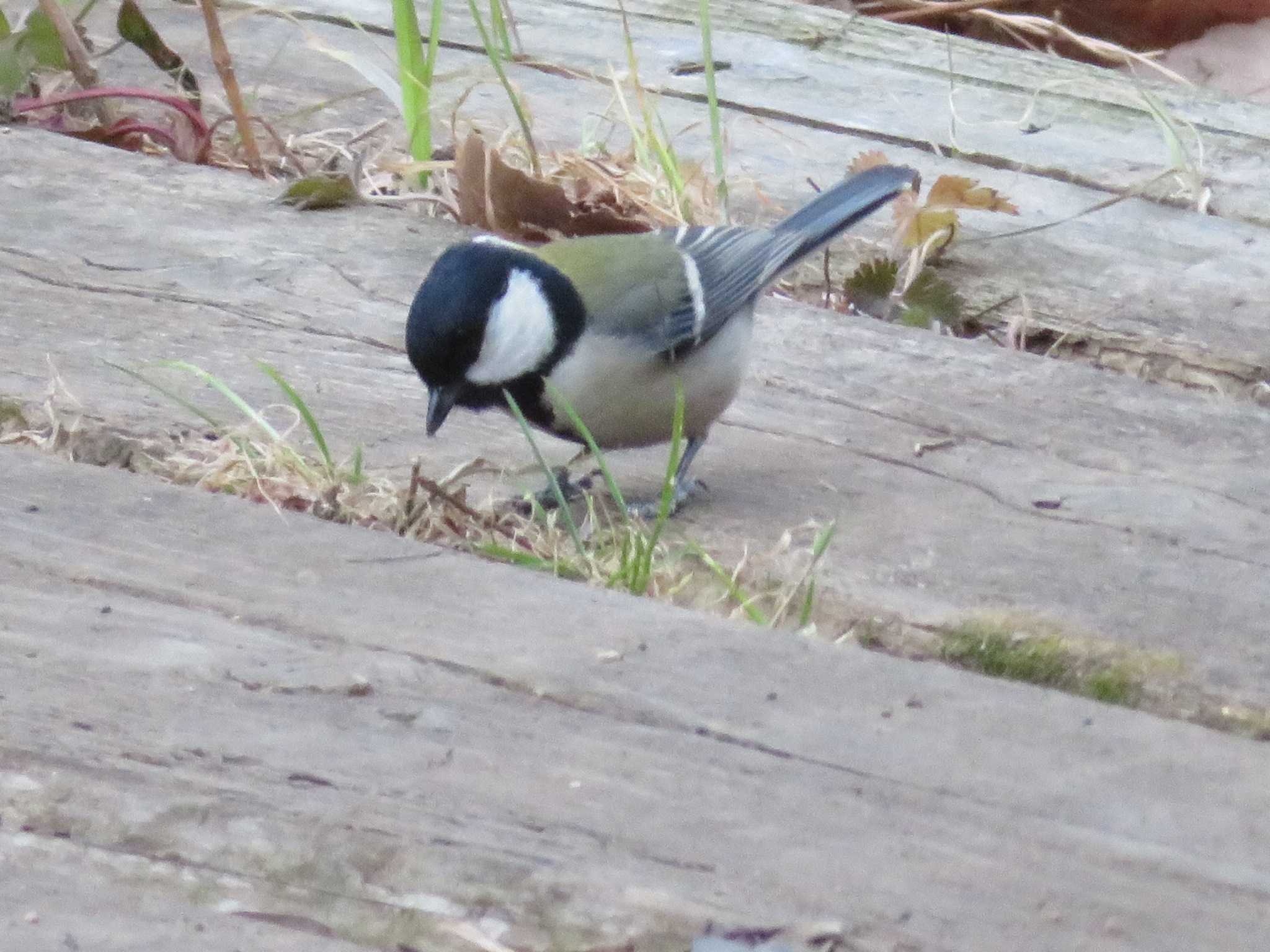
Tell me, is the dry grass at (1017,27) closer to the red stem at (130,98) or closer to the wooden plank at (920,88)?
the wooden plank at (920,88)

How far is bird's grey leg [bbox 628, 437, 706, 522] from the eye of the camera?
2039 millimetres

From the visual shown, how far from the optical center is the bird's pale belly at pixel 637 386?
237 centimetres

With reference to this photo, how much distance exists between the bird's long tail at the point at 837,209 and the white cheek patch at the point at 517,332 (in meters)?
0.34

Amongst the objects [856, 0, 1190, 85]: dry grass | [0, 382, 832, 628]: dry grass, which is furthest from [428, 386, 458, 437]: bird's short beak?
[856, 0, 1190, 85]: dry grass

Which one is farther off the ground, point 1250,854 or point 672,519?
point 1250,854

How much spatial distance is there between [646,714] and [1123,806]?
0.33 meters

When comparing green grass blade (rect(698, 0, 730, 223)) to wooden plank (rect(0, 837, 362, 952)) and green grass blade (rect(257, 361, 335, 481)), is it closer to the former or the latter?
green grass blade (rect(257, 361, 335, 481))

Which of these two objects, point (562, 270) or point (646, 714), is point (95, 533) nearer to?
point (646, 714)

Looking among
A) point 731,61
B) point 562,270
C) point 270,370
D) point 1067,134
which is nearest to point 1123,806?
point 270,370

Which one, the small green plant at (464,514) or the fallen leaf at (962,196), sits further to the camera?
the fallen leaf at (962,196)

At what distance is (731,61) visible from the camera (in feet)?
10.8

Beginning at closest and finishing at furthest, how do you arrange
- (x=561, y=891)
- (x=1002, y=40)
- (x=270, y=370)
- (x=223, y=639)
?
(x=561, y=891) < (x=223, y=639) < (x=270, y=370) < (x=1002, y=40)

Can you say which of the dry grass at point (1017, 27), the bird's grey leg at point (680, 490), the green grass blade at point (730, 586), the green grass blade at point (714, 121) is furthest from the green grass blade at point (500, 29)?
the green grass blade at point (730, 586)

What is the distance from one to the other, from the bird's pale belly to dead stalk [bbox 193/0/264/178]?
2.22 ft
